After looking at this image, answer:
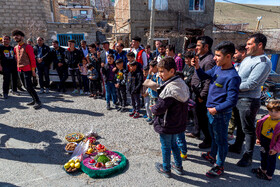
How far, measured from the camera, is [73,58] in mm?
6922

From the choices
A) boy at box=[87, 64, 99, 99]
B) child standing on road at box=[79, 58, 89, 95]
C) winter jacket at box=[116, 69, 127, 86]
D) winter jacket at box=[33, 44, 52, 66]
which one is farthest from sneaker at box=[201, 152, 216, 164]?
winter jacket at box=[33, 44, 52, 66]

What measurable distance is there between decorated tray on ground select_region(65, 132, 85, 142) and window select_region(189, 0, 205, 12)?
1651cm

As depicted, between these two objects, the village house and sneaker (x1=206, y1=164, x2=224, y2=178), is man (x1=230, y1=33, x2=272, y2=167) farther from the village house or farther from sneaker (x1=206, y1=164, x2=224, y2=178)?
the village house

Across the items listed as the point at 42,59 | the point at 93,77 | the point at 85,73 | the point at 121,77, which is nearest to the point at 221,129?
the point at 121,77

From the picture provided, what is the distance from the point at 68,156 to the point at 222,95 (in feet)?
9.84

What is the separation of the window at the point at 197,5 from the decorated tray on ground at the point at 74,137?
1651 cm

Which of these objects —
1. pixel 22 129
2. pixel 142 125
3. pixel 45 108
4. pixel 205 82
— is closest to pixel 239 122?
pixel 205 82

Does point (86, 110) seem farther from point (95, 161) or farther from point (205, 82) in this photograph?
point (205, 82)

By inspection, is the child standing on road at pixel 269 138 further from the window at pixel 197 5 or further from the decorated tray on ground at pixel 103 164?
the window at pixel 197 5

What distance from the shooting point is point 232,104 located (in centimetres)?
246

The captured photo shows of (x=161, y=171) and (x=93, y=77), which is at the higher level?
(x=93, y=77)

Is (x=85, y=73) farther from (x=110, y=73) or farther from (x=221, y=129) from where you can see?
(x=221, y=129)

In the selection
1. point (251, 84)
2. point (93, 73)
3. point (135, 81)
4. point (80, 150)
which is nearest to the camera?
point (251, 84)

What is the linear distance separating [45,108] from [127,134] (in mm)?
3224
